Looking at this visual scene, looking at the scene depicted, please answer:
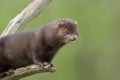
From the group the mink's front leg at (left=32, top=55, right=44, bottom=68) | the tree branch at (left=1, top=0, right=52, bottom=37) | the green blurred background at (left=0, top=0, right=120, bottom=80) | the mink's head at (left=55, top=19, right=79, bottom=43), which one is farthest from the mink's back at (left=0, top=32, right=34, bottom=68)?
the green blurred background at (left=0, top=0, right=120, bottom=80)

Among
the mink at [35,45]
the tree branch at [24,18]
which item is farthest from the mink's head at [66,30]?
the tree branch at [24,18]

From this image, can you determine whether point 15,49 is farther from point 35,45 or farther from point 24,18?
point 24,18

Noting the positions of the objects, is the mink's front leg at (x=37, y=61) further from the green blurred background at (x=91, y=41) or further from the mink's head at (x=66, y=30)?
the green blurred background at (x=91, y=41)

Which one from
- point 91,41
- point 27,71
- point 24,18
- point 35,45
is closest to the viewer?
point 27,71

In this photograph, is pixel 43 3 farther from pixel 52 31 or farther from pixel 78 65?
pixel 78 65

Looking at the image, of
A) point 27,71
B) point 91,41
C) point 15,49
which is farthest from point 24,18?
point 91,41

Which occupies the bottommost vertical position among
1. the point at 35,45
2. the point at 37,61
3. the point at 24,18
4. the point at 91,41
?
the point at 37,61

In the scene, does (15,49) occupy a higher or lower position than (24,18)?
lower
